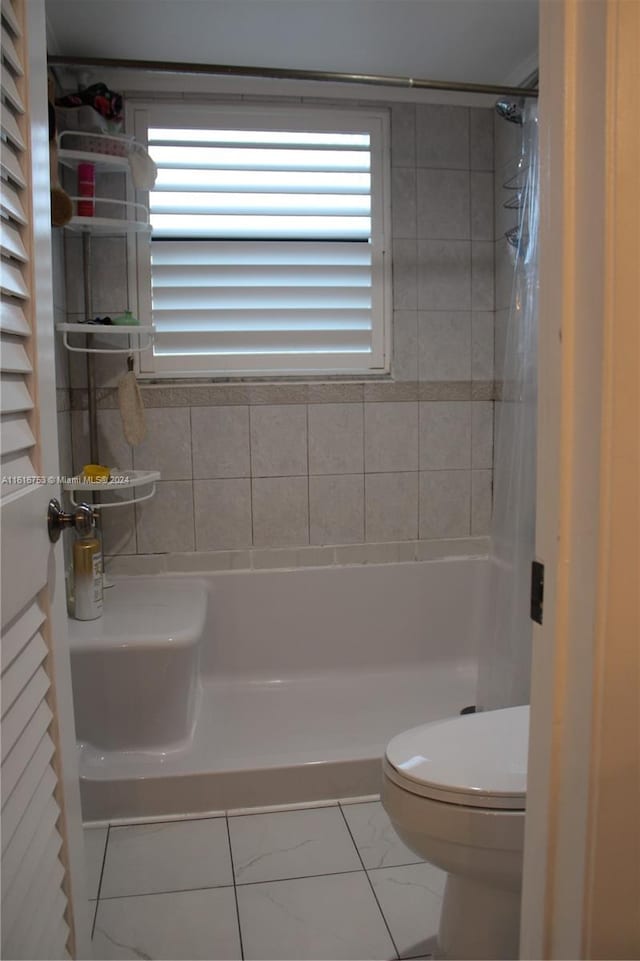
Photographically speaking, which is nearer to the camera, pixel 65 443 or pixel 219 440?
pixel 65 443

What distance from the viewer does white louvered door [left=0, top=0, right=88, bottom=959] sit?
2.69 ft

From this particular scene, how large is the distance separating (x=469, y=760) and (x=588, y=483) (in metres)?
0.80

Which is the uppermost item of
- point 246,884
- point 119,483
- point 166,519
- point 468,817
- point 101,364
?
point 101,364

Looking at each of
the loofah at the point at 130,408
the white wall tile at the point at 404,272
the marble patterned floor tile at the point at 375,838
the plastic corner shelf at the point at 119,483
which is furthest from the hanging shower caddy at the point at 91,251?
the marble patterned floor tile at the point at 375,838

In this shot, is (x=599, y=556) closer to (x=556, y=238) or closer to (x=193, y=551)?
(x=556, y=238)

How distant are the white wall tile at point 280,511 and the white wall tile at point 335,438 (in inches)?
3.8

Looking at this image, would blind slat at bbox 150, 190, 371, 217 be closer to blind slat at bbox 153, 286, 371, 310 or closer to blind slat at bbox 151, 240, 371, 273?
blind slat at bbox 151, 240, 371, 273

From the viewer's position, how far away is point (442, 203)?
2.54 meters

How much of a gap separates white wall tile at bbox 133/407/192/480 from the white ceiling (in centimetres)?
111

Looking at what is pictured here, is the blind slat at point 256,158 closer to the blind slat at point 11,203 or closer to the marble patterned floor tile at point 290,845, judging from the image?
the blind slat at point 11,203

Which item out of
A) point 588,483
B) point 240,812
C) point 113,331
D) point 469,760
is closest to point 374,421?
point 113,331

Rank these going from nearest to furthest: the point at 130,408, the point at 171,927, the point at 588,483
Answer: the point at 588,483, the point at 171,927, the point at 130,408

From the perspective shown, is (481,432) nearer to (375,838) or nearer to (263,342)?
(263,342)

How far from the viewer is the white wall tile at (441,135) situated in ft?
8.22
